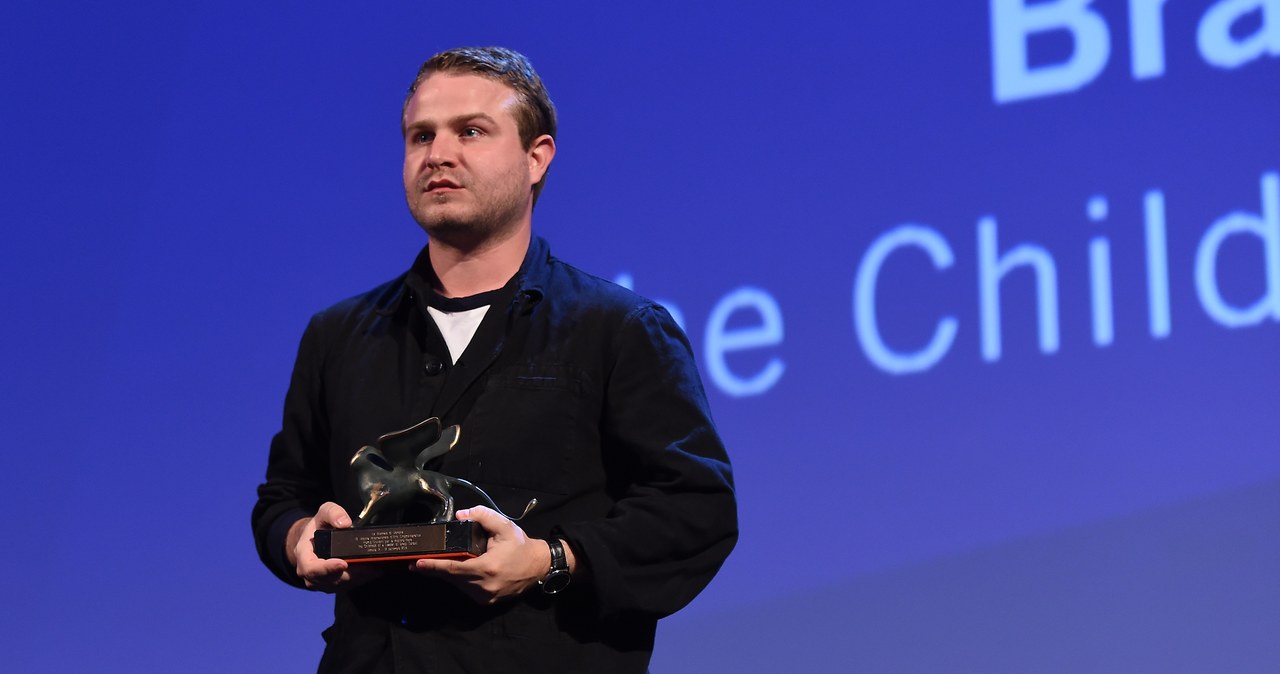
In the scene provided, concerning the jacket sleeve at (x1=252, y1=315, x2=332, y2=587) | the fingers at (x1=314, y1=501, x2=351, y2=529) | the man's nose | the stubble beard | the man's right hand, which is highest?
the man's nose

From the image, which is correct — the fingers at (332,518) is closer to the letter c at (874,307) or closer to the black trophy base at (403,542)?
the black trophy base at (403,542)

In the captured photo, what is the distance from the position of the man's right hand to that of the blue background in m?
1.31

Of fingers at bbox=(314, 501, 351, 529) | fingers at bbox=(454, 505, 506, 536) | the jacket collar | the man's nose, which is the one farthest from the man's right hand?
the man's nose

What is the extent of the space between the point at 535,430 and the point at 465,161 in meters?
0.32

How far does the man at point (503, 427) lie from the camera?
1.49 metres

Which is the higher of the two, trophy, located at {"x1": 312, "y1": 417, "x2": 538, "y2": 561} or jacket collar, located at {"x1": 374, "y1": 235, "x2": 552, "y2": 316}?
jacket collar, located at {"x1": 374, "y1": 235, "x2": 552, "y2": 316}

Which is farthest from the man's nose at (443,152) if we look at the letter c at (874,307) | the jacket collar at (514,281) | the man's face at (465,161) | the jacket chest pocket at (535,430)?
the letter c at (874,307)

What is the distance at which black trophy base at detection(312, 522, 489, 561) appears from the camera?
1.37 meters

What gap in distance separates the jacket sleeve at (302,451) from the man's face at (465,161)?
0.76ft

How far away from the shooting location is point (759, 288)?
2793 mm

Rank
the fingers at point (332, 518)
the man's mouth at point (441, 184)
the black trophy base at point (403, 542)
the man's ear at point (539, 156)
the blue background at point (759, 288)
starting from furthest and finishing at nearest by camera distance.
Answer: the blue background at point (759, 288)
the man's ear at point (539, 156)
the man's mouth at point (441, 184)
the fingers at point (332, 518)
the black trophy base at point (403, 542)

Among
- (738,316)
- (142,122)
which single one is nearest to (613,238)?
(738,316)

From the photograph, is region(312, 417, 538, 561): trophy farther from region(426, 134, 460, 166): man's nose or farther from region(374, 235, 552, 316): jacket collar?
region(426, 134, 460, 166): man's nose

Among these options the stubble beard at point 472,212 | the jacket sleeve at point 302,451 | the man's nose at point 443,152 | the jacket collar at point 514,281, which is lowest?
the jacket sleeve at point 302,451
